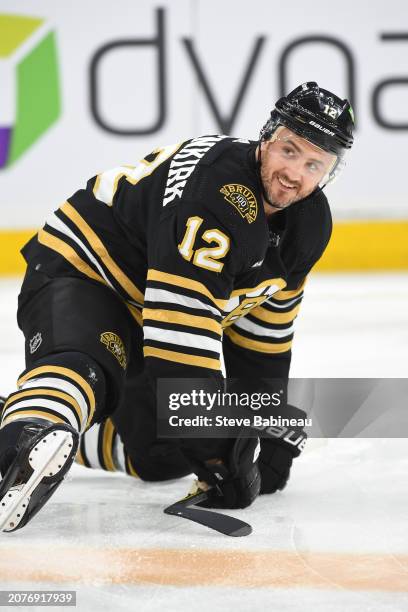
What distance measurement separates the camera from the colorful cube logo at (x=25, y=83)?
17.9 ft

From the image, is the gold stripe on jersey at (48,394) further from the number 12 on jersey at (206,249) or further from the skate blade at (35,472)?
the number 12 on jersey at (206,249)

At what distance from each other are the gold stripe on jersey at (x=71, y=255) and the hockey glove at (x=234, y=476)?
43cm

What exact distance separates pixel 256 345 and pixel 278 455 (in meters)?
0.24

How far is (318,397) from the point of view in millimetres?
2797

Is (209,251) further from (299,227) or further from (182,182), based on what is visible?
(299,227)

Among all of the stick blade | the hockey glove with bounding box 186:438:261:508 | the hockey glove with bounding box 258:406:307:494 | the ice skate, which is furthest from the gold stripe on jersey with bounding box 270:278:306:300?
the ice skate

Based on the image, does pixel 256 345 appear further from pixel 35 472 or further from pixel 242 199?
pixel 35 472

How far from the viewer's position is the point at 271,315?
226cm

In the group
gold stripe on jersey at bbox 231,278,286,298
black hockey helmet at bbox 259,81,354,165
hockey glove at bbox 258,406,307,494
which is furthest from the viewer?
hockey glove at bbox 258,406,307,494

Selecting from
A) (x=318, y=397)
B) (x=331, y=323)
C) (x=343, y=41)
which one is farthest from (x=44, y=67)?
(x=318, y=397)

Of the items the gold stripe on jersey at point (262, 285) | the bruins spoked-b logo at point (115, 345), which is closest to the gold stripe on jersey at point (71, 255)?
the bruins spoked-b logo at point (115, 345)

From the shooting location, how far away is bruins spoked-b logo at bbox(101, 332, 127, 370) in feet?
6.37

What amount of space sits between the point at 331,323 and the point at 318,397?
1490mm

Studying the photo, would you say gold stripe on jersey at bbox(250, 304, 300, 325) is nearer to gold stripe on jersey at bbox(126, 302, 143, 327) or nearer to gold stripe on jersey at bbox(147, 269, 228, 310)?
gold stripe on jersey at bbox(126, 302, 143, 327)
